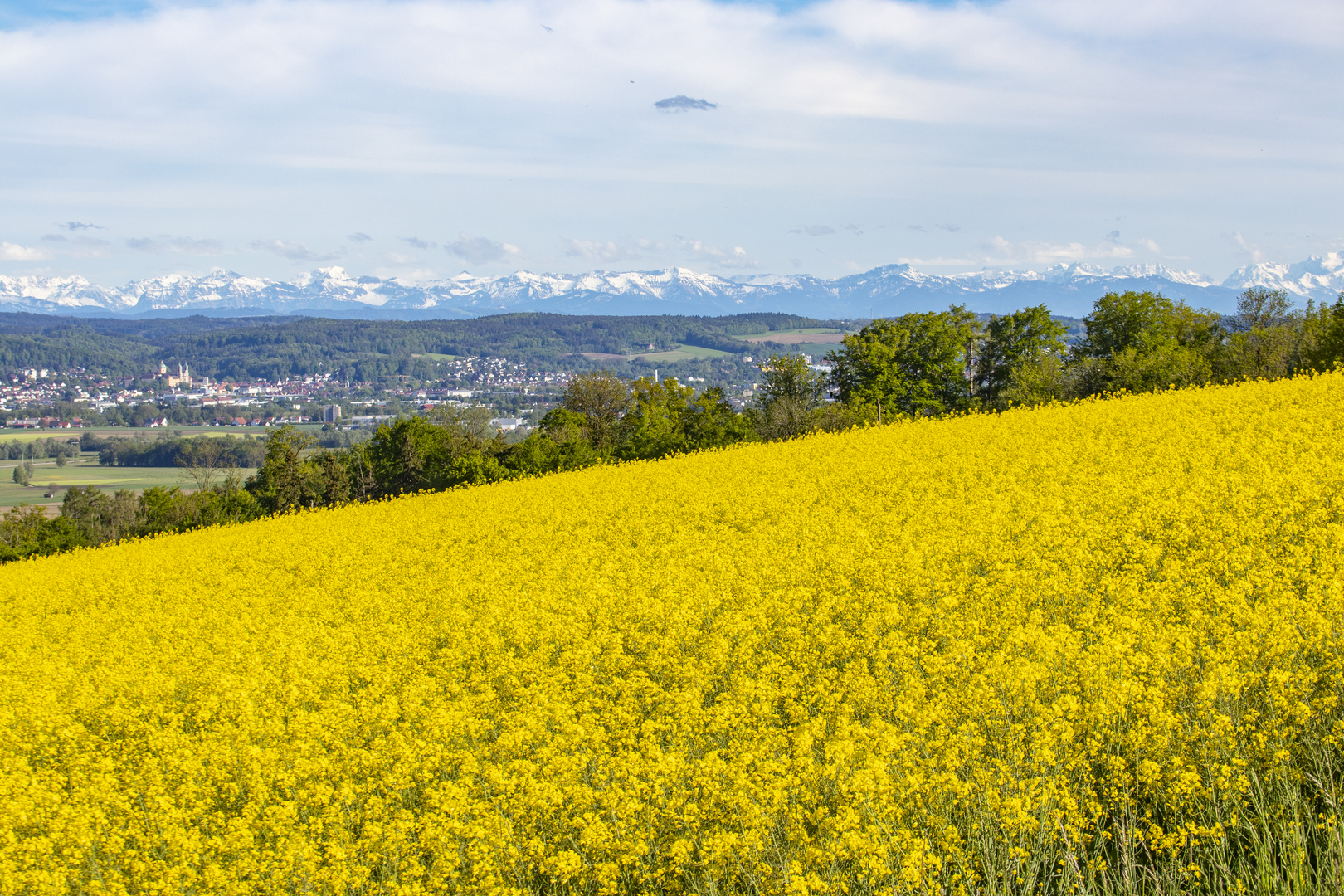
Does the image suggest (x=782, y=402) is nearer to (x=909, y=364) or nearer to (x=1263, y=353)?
(x=909, y=364)

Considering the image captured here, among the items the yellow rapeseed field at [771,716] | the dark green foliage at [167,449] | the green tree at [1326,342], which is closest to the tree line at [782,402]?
the green tree at [1326,342]

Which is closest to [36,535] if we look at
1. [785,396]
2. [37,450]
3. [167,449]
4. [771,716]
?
[785,396]

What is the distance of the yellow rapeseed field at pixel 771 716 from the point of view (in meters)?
5.40

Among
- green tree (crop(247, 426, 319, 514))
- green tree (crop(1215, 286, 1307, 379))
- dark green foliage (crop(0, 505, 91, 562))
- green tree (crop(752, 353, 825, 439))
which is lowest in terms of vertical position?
dark green foliage (crop(0, 505, 91, 562))

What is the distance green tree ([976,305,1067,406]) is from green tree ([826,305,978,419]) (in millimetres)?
1667

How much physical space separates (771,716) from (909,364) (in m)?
60.4

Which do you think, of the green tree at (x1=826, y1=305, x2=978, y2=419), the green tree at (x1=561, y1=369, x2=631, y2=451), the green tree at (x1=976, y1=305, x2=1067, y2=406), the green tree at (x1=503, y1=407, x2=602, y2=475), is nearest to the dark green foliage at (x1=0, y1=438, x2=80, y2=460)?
the green tree at (x1=561, y1=369, x2=631, y2=451)

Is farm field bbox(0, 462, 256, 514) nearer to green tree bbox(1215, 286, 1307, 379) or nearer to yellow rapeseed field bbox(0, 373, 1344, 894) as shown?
A: yellow rapeseed field bbox(0, 373, 1344, 894)

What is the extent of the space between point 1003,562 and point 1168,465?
6992 millimetres

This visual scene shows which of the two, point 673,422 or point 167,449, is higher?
point 673,422

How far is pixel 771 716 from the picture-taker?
7215 millimetres

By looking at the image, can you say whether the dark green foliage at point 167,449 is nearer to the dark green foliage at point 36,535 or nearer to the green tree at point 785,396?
the dark green foliage at point 36,535

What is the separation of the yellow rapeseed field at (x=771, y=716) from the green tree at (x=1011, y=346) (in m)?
49.9

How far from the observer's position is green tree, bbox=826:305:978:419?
6131 centimetres
